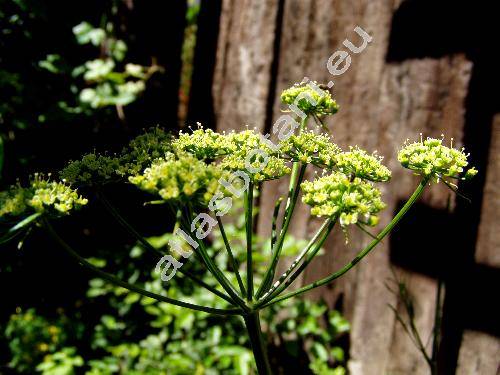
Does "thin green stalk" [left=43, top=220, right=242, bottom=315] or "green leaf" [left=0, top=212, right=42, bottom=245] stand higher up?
"green leaf" [left=0, top=212, right=42, bottom=245]

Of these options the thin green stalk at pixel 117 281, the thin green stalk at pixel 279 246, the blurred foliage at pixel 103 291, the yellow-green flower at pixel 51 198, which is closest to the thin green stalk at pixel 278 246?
the thin green stalk at pixel 279 246

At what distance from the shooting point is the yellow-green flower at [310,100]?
1.36m

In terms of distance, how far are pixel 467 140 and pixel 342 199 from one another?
107 centimetres

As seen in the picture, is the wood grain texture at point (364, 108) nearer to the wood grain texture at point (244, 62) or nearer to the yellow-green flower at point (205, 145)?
the wood grain texture at point (244, 62)

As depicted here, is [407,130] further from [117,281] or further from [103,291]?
[103,291]

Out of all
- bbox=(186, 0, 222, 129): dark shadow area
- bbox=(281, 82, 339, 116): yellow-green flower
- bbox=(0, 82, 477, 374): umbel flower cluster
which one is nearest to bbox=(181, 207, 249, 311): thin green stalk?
bbox=(0, 82, 477, 374): umbel flower cluster

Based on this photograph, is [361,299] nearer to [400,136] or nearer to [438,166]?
[400,136]

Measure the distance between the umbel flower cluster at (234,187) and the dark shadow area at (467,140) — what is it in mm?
772

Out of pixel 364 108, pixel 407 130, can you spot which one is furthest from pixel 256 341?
pixel 364 108

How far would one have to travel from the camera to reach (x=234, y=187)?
116cm

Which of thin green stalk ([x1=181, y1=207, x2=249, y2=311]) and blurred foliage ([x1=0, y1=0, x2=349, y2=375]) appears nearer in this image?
thin green stalk ([x1=181, y1=207, x2=249, y2=311])

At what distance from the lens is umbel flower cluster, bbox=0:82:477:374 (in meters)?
1.01

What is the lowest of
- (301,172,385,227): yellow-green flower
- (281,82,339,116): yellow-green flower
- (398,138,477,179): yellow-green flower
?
(301,172,385,227): yellow-green flower

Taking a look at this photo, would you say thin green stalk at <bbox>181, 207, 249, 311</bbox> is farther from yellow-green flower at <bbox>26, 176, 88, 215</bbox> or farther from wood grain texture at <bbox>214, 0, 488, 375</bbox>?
wood grain texture at <bbox>214, 0, 488, 375</bbox>
